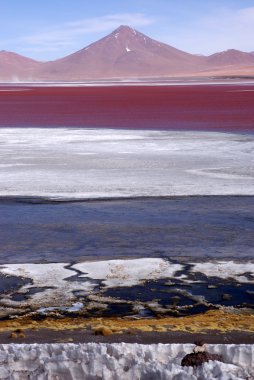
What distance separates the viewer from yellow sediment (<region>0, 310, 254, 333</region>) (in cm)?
523

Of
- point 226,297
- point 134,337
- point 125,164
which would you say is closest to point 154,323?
point 134,337

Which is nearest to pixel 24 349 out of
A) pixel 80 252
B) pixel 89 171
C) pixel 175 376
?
pixel 175 376

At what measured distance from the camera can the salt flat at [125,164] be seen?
1157 cm

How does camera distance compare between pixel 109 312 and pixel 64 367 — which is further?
pixel 109 312

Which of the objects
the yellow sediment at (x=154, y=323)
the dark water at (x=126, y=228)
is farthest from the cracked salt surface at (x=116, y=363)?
the dark water at (x=126, y=228)

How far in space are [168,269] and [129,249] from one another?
919 millimetres

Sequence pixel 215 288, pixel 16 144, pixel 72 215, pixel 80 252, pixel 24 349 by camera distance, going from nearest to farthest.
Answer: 1. pixel 24 349
2. pixel 215 288
3. pixel 80 252
4. pixel 72 215
5. pixel 16 144

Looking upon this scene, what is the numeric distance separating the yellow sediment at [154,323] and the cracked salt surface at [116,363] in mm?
861

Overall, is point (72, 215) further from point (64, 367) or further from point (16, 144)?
point (16, 144)

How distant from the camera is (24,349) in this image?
4.29m

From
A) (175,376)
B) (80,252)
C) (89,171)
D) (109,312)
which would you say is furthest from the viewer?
(89,171)

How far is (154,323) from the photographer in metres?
5.37

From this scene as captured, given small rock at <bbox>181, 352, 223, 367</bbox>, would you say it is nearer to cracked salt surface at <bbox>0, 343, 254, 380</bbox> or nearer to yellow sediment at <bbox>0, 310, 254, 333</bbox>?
cracked salt surface at <bbox>0, 343, 254, 380</bbox>

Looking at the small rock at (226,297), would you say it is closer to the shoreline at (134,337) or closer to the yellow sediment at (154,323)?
the yellow sediment at (154,323)
